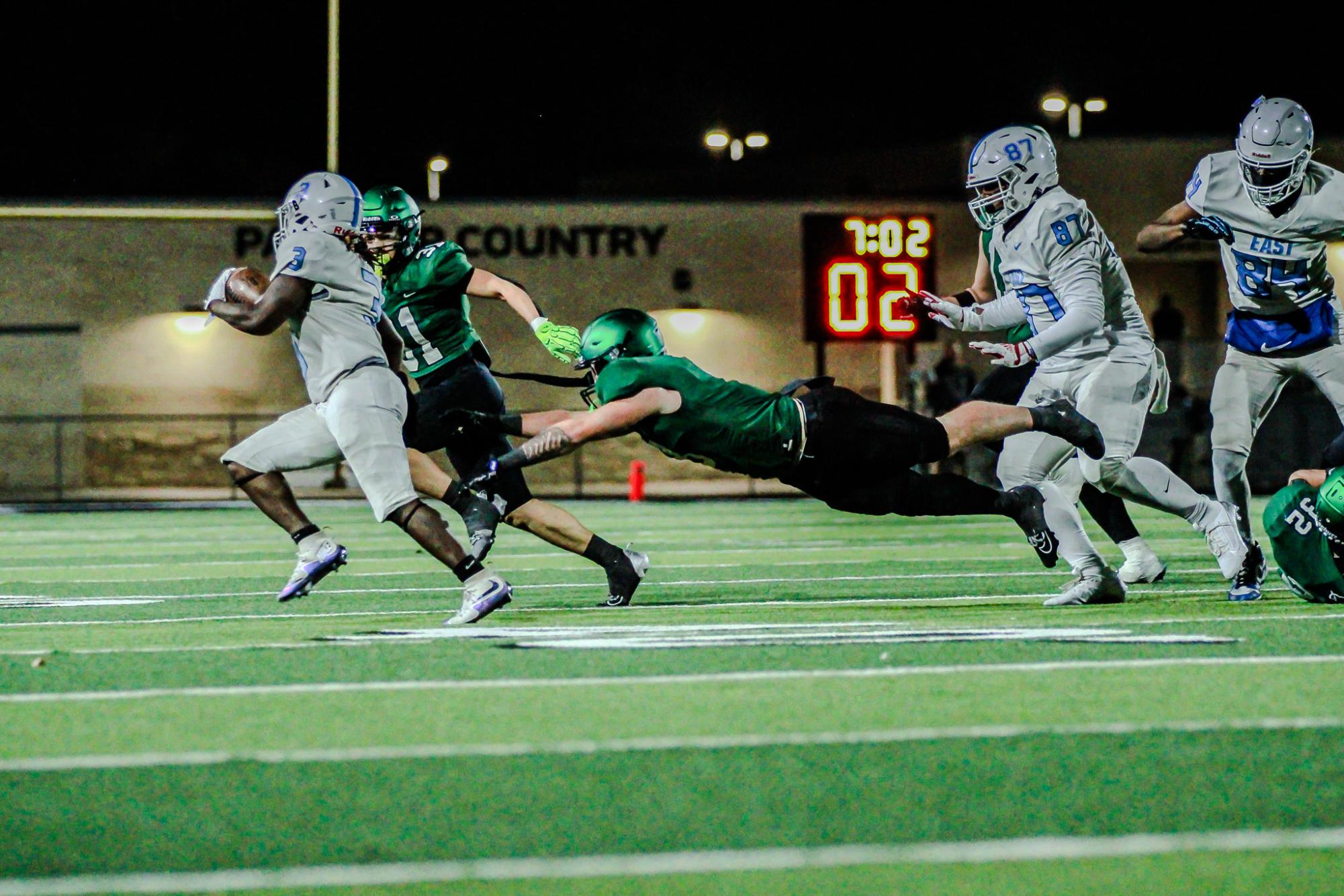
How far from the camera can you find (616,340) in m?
7.00

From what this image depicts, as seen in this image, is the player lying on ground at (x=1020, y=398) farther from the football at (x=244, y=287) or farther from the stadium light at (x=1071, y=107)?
the stadium light at (x=1071, y=107)

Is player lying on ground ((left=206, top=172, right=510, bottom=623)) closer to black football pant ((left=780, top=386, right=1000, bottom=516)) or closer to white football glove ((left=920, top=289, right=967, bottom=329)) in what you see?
black football pant ((left=780, top=386, right=1000, bottom=516))

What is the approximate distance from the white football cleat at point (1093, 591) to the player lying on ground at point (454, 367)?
1755 millimetres

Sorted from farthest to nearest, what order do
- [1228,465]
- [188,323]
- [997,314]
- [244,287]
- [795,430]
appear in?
[188,323] < [1228,465] < [997,314] < [244,287] < [795,430]

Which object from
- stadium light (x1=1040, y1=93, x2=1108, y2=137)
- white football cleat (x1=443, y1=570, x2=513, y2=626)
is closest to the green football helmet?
white football cleat (x1=443, y1=570, x2=513, y2=626)

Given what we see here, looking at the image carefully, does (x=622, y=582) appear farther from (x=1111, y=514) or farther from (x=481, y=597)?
(x=1111, y=514)

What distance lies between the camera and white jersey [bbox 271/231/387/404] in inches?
283

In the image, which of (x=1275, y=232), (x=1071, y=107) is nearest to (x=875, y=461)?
(x=1275, y=232)

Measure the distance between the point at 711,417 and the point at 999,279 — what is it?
179 cm

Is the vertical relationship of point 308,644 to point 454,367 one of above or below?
below

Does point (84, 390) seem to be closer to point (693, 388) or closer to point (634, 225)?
point (634, 225)

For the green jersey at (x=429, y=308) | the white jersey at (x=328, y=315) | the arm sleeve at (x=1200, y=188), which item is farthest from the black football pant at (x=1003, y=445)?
the white jersey at (x=328, y=315)

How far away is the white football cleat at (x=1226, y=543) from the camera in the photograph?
7.45 m

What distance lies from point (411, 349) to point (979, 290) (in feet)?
8.38
